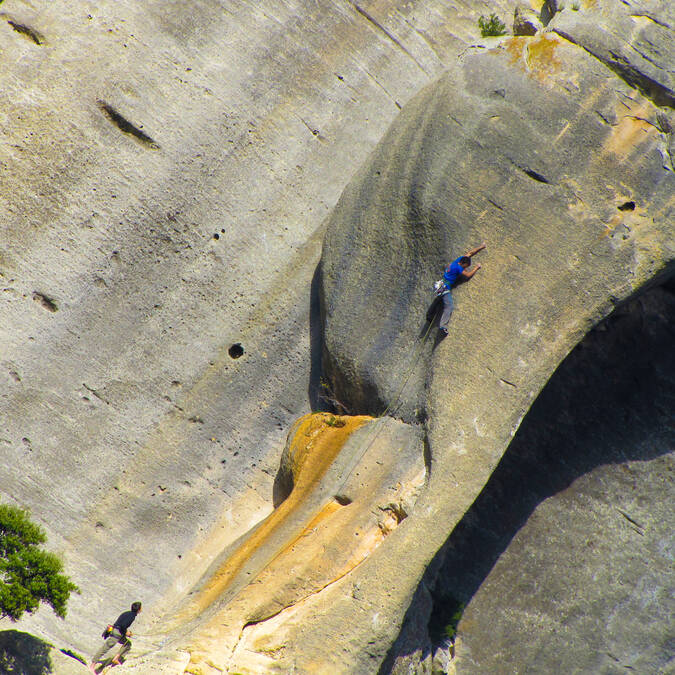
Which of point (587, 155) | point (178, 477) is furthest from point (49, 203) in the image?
point (587, 155)

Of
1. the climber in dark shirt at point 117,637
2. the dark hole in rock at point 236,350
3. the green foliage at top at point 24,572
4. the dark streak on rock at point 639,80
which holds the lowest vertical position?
the climber in dark shirt at point 117,637

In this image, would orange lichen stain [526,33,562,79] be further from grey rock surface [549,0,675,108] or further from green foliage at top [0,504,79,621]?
green foliage at top [0,504,79,621]

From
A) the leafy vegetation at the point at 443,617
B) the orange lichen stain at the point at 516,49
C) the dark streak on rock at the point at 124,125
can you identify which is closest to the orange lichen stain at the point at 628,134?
the orange lichen stain at the point at 516,49

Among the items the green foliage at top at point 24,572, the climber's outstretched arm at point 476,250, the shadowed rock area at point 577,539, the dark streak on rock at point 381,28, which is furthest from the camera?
the dark streak on rock at point 381,28

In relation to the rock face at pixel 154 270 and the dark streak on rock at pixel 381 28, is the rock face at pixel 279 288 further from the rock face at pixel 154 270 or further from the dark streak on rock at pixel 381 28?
the dark streak on rock at pixel 381 28

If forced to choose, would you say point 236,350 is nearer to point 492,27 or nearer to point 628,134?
point 628,134

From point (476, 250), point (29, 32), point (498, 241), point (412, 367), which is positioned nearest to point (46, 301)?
point (29, 32)
